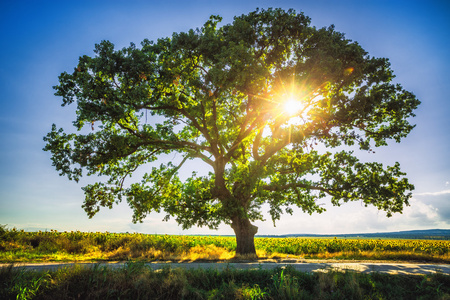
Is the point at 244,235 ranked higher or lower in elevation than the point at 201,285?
higher

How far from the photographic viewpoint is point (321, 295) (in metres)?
7.07

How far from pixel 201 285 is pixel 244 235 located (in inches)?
461

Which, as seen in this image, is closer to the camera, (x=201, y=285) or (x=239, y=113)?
(x=201, y=285)

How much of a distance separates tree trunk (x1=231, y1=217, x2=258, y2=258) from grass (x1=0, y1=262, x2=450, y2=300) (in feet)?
36.3

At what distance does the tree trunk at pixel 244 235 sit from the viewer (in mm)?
18922

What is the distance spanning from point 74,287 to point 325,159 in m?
17.5

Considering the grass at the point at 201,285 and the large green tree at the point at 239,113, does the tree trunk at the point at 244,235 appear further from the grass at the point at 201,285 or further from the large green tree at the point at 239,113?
the grass at the point at 201,285

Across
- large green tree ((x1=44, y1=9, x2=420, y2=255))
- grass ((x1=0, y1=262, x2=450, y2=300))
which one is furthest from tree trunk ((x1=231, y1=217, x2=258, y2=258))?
grass ((x1=0, y1=262, x2=450, y2=300))

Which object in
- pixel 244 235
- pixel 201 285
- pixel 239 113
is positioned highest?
pixel 239 113

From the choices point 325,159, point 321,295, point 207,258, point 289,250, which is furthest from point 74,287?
point 289,250

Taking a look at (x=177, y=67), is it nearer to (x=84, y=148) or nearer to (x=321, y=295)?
(x=84, y=148)

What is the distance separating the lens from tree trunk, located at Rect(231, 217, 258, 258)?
18922 millimetres

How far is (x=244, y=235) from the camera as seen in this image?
1916 cm

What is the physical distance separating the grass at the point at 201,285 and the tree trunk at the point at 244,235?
1107 centimetres
